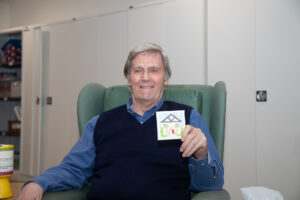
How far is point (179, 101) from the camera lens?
5.14 feet

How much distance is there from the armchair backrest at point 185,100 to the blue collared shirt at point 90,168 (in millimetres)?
109

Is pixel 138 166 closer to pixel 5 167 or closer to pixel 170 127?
pixel 170 127

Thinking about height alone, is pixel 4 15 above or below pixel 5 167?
above

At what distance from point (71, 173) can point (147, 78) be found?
58 cm

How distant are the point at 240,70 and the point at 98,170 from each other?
1.59 m

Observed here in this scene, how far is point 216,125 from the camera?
142cm

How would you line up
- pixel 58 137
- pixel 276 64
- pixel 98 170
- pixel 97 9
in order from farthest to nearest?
pixel 97 9
pixel 58 137
pixel 276 64
pixel 98 170

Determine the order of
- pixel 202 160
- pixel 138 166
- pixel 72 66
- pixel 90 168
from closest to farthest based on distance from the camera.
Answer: pixel 202 160
pixel 138 166
pixel 90 168
pixel 72 66

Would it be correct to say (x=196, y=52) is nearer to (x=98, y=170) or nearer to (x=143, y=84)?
(x=143, y=84)

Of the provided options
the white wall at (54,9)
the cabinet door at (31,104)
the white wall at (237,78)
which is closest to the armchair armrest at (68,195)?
the white wall at (237,78)

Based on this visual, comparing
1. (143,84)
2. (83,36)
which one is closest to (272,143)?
(143,84)

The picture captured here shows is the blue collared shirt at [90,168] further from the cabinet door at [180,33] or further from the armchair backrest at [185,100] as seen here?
the cabinet door at [180,33]

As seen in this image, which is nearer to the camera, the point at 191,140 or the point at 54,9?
the point at 191,140

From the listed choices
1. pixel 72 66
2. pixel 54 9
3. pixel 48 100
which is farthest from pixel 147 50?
pixel 54 9
